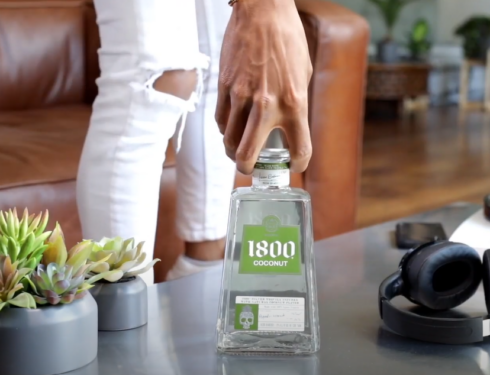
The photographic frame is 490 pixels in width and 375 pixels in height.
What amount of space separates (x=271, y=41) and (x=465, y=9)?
662 cm

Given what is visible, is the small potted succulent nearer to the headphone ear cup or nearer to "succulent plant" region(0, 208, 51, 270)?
"succulent plant" region(0, 208, 51, 270)

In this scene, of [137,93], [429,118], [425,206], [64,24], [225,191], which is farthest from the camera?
[429,118]

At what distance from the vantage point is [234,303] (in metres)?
0.66

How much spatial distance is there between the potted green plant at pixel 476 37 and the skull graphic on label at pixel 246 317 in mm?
5983

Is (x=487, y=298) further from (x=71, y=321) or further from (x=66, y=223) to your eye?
(x=66, y=223)

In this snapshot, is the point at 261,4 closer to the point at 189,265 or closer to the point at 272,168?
the point at 272,168

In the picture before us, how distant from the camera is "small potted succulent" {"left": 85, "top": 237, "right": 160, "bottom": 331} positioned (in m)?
0.67

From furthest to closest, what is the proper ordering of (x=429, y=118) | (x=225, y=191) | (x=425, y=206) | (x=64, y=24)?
(x=429, y=118), (x=425, y=206), (x=64, y=24), (x=225, y=191)

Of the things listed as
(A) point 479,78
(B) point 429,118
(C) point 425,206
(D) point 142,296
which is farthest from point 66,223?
(A) point 479,78

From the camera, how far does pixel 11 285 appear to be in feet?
1.90

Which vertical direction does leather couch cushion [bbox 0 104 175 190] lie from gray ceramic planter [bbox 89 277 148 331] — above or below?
below

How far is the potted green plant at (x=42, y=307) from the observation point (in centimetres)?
58

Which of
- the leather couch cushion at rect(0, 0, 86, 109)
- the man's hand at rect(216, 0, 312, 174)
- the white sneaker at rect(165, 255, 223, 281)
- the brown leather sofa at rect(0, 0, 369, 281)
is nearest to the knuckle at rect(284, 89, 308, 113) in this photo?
the man's hand at rect(216, 0, 312, 174)

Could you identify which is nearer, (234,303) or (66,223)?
(234,303)
